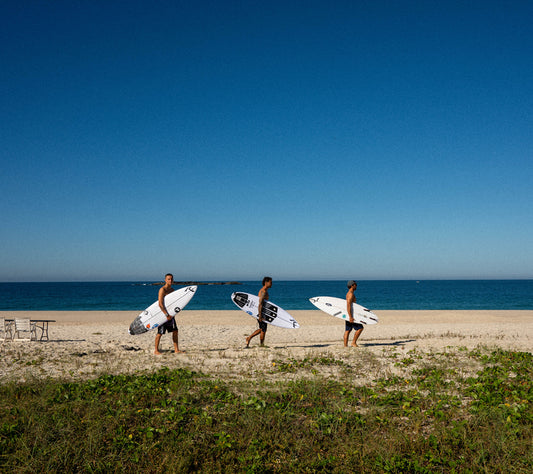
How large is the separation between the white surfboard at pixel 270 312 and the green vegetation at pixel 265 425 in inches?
167

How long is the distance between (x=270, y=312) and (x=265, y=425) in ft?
21.7

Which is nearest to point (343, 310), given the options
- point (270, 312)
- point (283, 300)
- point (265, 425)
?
point (270, 312)

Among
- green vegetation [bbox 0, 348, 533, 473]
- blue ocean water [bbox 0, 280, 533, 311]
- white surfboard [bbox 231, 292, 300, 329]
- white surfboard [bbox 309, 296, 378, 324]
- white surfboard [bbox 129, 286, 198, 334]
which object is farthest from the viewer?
blue ocean water [bbox 0, 280, 533, 311]

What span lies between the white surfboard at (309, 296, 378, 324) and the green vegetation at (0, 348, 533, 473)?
14.5 feet

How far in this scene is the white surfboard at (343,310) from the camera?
11.3m

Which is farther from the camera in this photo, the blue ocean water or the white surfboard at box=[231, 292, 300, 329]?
the blue ocean water

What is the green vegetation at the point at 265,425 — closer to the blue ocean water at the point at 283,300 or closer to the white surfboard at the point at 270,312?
the white surfboard at the point at 270,312

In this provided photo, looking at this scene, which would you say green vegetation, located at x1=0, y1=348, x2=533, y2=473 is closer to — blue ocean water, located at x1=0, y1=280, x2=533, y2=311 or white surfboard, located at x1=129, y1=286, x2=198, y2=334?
white surfboard, located at x1=129, y1=286, x2=198, y2=334

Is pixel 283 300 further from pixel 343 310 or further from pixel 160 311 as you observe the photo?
pixel 160 311

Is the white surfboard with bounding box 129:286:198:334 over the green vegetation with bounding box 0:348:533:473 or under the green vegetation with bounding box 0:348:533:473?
over

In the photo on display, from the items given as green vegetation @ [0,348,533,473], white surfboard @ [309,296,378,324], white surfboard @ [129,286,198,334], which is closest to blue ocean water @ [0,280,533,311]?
white surfboard @ [309,296,378,324]

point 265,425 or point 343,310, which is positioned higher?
point 343,310

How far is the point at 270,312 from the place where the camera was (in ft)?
37.3

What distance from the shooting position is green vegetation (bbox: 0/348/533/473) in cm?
398
